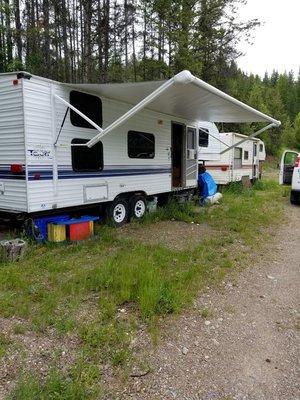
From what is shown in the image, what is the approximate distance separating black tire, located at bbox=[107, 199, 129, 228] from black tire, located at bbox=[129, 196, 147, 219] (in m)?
0.17

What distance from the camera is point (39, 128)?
5.99m

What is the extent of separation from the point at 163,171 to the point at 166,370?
693cm

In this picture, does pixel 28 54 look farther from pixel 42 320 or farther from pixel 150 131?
pixel 42 320

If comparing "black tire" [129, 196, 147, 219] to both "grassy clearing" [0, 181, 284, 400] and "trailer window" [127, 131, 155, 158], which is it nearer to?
"trailer window" [127, 131, 155, 158]

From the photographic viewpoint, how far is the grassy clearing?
280cm

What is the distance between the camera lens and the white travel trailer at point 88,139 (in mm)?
5828

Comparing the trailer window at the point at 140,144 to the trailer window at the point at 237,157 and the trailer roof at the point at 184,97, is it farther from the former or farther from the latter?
the trailer window at the point at 237,157

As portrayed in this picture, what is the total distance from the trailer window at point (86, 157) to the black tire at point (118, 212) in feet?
2.94

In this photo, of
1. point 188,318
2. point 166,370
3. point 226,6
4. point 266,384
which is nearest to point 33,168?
point 188,318

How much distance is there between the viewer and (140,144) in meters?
8.55

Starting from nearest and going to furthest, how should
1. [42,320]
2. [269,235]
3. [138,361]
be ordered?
[138,361], [42,320], [269,235]

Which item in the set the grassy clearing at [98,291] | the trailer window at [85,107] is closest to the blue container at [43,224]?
the grassy clearing at [98,291]

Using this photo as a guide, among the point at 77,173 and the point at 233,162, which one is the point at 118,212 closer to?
the point at 77,173

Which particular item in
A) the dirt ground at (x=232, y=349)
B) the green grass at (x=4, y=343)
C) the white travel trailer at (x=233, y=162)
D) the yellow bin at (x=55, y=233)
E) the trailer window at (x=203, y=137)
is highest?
the trailer window at (x=203, y=137)
